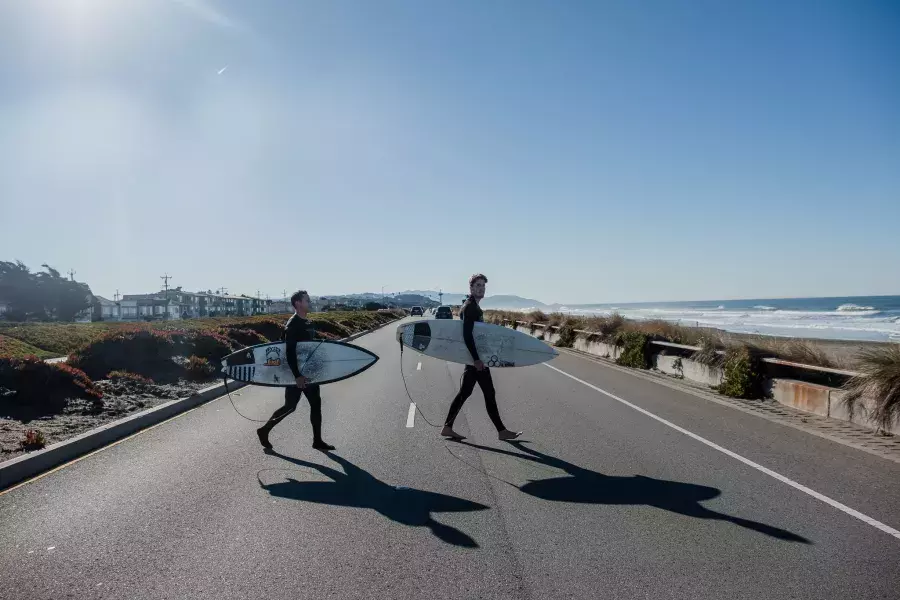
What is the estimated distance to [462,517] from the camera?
16.6 ft

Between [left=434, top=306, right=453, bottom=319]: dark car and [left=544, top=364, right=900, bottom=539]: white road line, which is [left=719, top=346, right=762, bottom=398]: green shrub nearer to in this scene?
[left=544, top=364, right=900, bottom=539]: white road line

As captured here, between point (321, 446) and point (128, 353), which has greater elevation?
point (128, 353)

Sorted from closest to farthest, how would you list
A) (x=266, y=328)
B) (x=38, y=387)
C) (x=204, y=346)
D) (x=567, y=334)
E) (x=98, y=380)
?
(x=38, y=387), (x=98, y=380), (x=204, y=346), (x=266, y=328), (x=567, y=334)

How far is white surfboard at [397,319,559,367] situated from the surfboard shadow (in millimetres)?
3581

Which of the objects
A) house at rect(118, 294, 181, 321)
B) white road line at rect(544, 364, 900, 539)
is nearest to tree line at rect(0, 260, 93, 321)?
house at rect(118, 294, 181, 321)

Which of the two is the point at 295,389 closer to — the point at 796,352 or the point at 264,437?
the point at 264,437

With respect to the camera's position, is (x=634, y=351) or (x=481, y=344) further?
(x=634, y=351)

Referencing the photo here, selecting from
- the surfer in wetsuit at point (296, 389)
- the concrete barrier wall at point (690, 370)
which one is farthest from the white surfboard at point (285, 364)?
the concrete barrier wall at point (690, 370)

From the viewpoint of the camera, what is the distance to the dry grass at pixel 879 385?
8.47 meters

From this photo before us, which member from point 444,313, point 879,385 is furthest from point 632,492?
point 444,313

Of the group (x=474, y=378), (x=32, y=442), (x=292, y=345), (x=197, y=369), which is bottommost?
(x=32, y=442)

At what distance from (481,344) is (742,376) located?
6136mm

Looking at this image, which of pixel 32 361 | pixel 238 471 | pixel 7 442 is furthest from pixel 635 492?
pixel 32 361

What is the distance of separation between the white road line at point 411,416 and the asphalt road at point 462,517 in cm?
28
